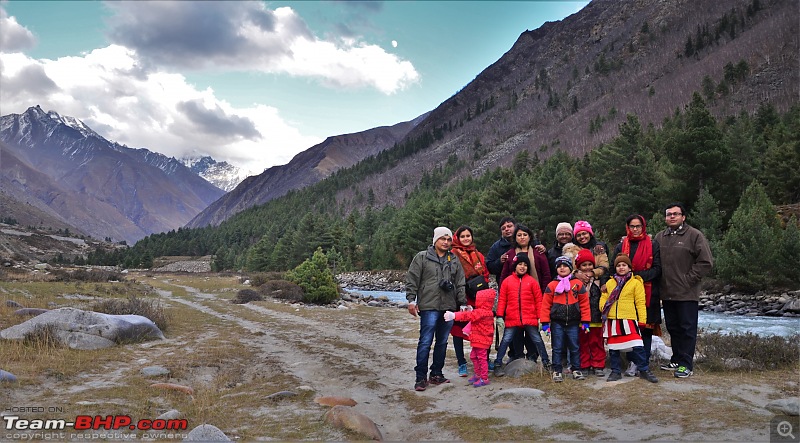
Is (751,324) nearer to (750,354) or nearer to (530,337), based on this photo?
(750,354)

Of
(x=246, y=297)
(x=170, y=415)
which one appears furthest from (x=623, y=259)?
(x=246, y=297)

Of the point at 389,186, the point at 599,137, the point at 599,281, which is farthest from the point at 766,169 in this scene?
the point at 389,186

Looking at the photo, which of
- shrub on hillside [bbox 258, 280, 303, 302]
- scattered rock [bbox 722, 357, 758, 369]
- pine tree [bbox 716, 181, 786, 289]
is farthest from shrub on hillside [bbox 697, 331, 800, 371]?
shrub on hillside [bbox 258, 280, 303, 302]

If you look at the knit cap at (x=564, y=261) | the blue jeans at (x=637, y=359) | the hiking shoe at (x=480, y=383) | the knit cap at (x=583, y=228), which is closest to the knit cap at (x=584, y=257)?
the knit cap at (x=564, y=261)

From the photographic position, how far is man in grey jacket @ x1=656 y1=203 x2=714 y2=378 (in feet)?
22.1

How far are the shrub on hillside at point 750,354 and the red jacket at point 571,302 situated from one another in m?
2.22

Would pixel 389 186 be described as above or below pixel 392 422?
above

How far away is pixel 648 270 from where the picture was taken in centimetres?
704

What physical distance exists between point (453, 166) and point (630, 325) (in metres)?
145

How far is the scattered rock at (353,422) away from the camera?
503 centimetres

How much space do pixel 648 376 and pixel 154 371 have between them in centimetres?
782

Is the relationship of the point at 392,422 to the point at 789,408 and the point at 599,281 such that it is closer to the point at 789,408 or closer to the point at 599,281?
the point at 599,281

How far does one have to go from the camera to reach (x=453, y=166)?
149250mm

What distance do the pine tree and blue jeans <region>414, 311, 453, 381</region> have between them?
2494 cm
